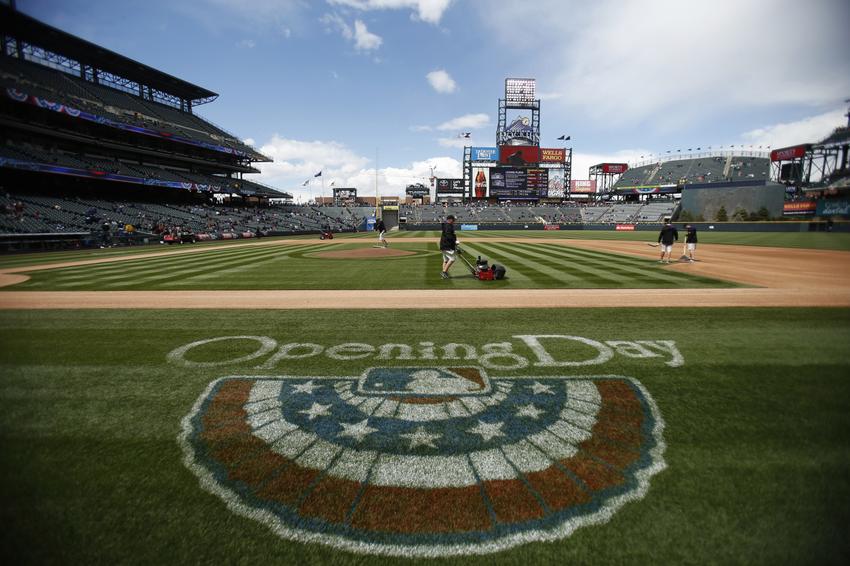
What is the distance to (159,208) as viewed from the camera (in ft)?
150

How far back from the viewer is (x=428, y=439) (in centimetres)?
328

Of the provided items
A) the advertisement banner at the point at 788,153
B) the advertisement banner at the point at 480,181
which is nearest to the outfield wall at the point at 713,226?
the advertisement banner at the point at 480,181

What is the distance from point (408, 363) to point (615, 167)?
117 metres

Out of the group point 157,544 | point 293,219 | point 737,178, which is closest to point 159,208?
point 293,219

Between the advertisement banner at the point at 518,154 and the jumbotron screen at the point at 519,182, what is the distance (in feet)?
5.50

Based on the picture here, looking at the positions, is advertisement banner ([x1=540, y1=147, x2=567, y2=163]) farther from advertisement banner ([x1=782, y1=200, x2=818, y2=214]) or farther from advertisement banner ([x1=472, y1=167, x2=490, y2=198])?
advertisement banner ([x1=782, y1=200, x2=818, y2=214])

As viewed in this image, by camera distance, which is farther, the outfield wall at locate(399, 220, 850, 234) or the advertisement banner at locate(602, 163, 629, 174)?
the advertisement banner at locate(602, 163, 629, 174)

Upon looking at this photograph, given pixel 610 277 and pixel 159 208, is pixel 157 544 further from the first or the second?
pixel 159 208

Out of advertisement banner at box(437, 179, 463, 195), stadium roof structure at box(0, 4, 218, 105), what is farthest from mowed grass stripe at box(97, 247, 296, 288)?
advertisement banner at box(437, 179, 463, 195)

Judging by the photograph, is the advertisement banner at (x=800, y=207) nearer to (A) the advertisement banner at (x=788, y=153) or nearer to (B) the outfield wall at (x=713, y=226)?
(B) the outfield wall at (x=713, y=226)

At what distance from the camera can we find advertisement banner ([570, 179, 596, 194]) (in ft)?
330

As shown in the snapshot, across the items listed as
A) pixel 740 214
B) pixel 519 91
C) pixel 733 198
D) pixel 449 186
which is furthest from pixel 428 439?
pixel 449 186

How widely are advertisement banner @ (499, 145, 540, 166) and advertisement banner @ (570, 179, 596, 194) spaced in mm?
25921

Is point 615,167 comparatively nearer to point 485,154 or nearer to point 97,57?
point 485,154
